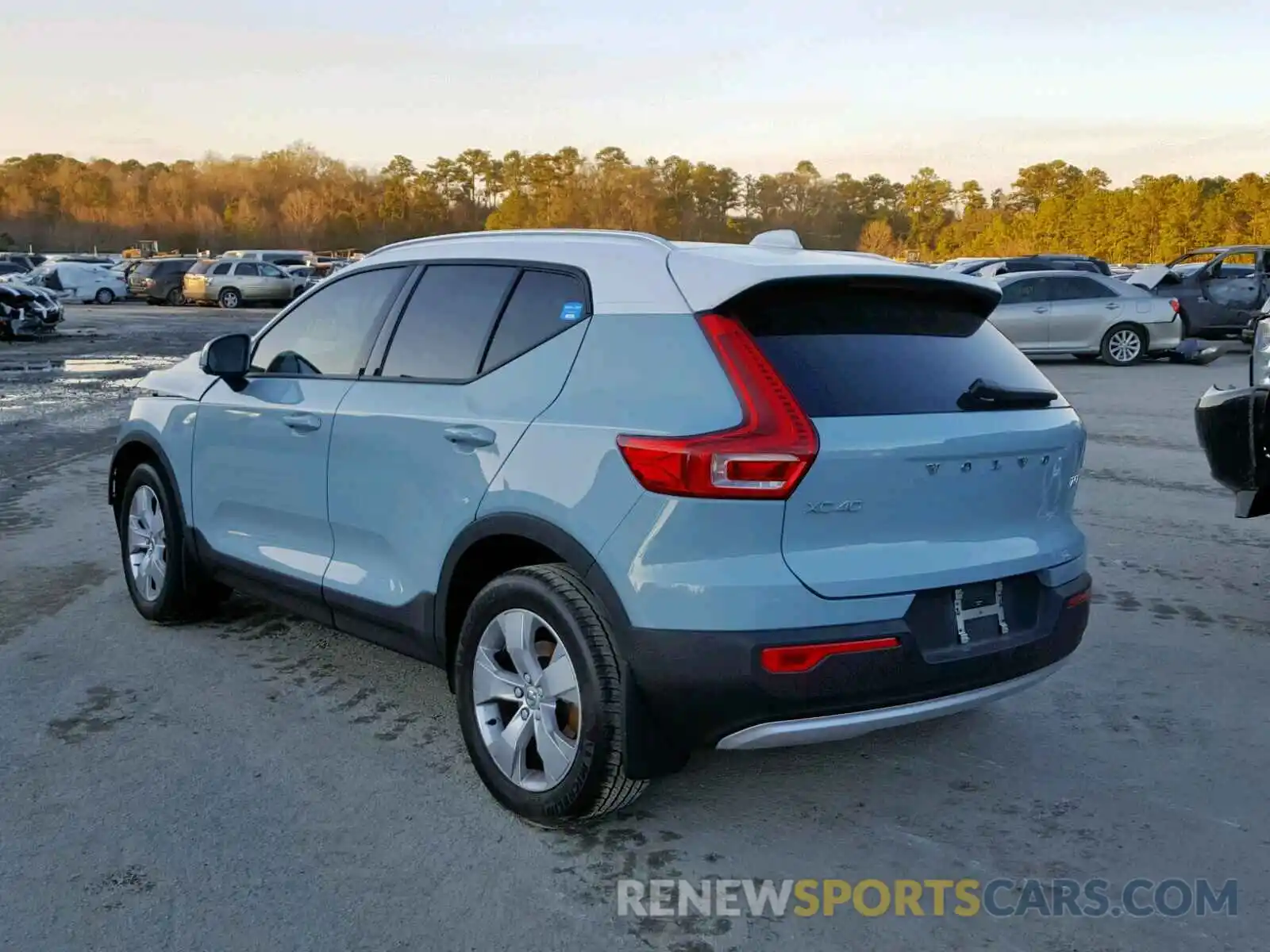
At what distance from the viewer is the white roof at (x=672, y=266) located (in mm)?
3297

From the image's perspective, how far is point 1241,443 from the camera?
5398 millimetres

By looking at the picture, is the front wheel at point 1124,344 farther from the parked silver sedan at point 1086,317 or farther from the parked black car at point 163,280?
the parked black car at point 163,280

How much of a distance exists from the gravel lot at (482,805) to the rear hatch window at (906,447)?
0.82m

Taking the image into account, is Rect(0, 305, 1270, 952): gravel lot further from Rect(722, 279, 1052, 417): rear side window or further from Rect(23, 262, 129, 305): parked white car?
Rect(23, 262, 129, 305): parked white car

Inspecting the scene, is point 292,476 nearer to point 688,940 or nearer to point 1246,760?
point 688,940

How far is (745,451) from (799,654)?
0.54 m

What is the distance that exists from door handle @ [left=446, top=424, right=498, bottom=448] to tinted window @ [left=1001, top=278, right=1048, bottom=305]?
17.9 m

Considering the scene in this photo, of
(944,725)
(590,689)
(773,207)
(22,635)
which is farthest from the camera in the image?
(773,207)

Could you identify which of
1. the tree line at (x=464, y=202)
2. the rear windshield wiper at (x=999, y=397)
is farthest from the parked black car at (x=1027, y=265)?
the tree line at (x=464, y=202)

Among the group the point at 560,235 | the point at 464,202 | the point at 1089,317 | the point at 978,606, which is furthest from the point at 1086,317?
the point at 464,202

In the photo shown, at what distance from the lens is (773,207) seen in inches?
5802

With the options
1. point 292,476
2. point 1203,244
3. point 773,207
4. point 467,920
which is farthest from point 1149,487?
point 773,207

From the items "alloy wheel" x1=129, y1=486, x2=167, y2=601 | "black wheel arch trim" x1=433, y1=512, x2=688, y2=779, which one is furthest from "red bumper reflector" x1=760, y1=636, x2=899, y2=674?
"alloy wheel" x1=129, y1=486, x2=167, y2=601

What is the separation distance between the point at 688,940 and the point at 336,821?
119 centimetres
